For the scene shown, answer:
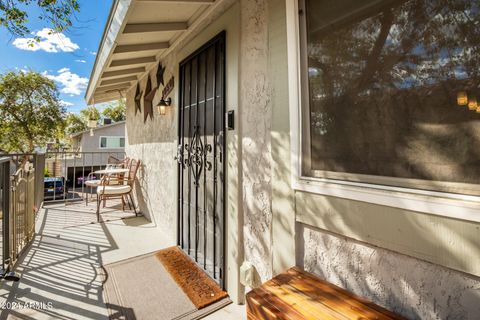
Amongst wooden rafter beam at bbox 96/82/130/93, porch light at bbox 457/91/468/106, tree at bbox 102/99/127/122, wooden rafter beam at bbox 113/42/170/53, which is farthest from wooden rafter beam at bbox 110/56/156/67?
tree at bbox 102/99/127/122

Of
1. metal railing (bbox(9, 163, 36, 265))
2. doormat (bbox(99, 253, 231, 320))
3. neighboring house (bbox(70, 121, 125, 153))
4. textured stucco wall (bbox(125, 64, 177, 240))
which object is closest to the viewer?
doormat (bbox(99, 253, 231, 320))

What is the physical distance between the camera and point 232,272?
83.7 inches

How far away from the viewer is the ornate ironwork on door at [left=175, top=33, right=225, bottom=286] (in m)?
2.34

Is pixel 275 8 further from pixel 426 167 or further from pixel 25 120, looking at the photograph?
pixel 25 120

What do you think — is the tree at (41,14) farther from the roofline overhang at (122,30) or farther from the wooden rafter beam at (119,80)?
the wooden rafter beam at (119,80)

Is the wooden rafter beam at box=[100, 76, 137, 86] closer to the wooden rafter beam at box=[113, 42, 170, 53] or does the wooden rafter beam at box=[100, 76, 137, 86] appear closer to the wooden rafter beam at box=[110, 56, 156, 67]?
the wooden rafter beam at box=[110, 56, 156, 67]

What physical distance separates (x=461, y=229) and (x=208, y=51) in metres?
2.53

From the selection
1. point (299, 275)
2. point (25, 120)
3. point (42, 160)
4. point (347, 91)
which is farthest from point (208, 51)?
point (25, 120)

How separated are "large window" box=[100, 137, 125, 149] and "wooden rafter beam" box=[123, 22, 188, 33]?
1550cm

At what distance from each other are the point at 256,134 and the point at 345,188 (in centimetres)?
86

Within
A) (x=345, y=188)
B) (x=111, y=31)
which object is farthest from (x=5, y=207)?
(x=345, y=188)

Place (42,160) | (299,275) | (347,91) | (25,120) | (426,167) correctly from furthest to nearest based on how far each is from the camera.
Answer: (25,120), (42,160), (299,275), (347,91), (426,167)

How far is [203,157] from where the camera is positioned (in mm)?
2641

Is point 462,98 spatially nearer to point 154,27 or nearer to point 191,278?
point 191,278
